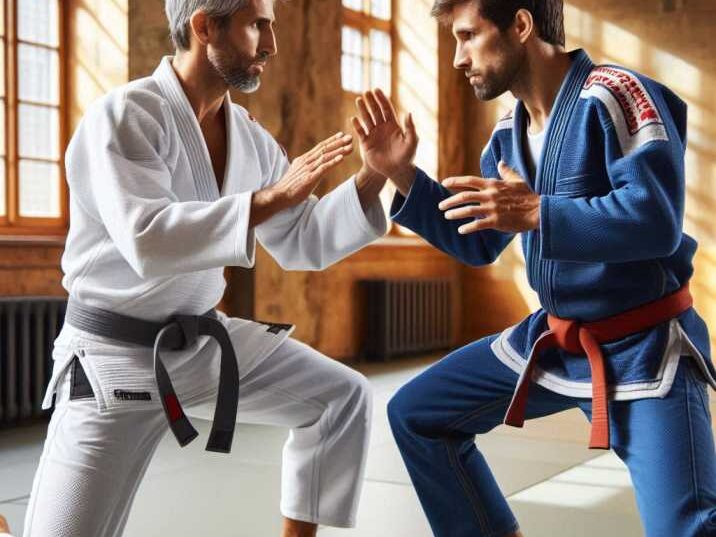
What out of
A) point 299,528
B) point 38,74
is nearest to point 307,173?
point 299,528

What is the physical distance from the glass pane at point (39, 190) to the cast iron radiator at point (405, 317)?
9.57ft

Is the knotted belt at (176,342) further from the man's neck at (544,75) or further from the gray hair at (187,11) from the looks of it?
the man's neck at (544,75)

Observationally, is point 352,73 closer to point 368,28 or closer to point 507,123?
point 368,28

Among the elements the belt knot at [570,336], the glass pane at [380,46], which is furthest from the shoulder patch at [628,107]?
the glass pane at [380,46]

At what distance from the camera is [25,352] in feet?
16.5

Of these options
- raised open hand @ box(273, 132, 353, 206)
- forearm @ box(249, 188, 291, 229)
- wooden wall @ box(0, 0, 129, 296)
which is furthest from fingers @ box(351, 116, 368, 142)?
wooden wall @ box(0, 0, 129, 296)

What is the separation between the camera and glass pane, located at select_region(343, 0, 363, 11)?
847 centimetres

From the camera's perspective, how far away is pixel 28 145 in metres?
5.69

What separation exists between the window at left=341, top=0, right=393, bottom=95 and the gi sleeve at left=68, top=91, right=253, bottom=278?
6.15 m

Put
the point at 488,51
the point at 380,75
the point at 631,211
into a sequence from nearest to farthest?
the point at 631,211 → the point at 488,51 → the point at 380,75

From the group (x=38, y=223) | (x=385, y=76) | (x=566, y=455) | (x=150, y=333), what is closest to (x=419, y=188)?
(x=150, y=333)

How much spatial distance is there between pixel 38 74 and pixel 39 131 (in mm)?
321

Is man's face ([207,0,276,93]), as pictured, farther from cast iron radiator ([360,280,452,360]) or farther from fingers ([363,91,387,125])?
cast iron radiator ([360,280,452,360])

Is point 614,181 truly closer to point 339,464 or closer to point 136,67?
point 339,464
